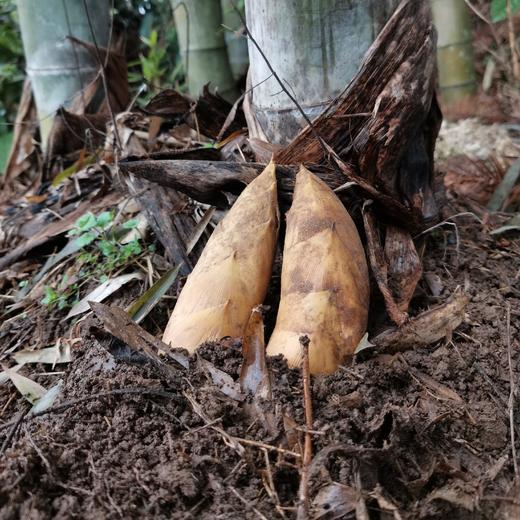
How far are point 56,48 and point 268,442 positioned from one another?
2.13 m

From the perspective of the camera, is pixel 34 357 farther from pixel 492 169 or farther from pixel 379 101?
pixel 492 169

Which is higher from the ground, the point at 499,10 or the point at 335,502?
the point at 499,10

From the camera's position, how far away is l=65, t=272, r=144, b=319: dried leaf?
5.49ft

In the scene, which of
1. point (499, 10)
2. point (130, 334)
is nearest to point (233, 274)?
point (130, 334)

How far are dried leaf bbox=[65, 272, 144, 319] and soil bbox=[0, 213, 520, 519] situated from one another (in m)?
0.32

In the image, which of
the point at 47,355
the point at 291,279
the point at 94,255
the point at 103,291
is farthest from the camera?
the point at 94,255

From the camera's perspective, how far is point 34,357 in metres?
1.56

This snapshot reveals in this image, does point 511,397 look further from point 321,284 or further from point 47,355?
point 47,355

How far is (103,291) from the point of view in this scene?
169cm

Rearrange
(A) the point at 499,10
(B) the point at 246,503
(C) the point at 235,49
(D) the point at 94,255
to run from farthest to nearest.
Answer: (C) the point at 235,49 < (A) the point at 499,10 < (D) the point at 94,255 < (B) the point at 246,503

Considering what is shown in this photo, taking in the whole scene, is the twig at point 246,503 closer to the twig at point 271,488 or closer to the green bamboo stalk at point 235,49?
the twig at point 271,488

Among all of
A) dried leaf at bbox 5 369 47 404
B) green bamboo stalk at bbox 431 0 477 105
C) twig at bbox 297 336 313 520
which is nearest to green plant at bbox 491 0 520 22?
green bamboo stalk at bbox 431 0 477 105

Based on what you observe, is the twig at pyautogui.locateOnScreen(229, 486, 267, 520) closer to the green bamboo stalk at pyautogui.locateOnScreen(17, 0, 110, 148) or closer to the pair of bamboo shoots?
the pair of bamboo shoots

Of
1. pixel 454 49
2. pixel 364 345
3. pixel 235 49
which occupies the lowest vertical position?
pixel 364 345
